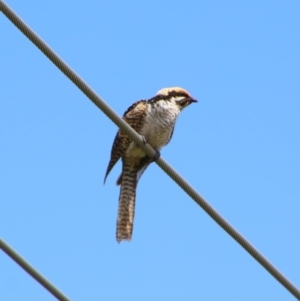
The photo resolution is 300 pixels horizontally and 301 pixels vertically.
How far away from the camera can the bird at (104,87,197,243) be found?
8492mm

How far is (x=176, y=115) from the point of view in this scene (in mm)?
8656

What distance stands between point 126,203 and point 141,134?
25.4 inches

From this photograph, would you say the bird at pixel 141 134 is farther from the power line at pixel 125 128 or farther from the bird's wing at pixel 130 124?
the power line at pixel 125 128

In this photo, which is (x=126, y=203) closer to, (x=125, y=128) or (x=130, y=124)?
(x=130, y=124)

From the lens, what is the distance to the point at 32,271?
4.99m

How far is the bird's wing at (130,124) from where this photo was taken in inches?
339

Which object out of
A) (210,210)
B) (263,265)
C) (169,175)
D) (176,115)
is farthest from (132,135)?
(176,115)

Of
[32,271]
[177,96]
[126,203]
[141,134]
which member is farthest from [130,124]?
[32,271]

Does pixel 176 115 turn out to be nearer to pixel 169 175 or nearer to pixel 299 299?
pixel 169 175

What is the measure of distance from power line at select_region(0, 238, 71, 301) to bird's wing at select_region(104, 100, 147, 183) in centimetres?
351

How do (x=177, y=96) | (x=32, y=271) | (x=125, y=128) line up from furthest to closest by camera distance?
(x=177, y=96) → (x=125, y=128) → (x=32, y=271)

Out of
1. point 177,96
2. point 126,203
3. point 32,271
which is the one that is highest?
point 177,96

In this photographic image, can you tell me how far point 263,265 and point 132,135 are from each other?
1.18m

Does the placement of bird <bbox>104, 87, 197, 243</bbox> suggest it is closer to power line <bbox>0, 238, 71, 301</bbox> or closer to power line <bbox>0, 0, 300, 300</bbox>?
power line <bbox>0, 0, 300, 300</bbox>
